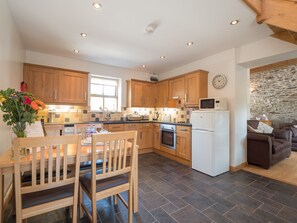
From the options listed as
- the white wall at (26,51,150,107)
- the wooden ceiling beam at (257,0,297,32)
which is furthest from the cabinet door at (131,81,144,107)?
→ the wooden ceiling beam at (257,0,297,32)

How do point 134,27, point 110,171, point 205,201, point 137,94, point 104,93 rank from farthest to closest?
point 137,94 → point 104,93 → point 134,27 → point 205,201 → point 110,171

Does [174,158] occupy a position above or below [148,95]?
below

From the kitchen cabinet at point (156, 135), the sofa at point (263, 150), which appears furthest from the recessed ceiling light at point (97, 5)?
the sofa at point (263, 150)

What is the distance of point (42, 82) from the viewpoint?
3.32m

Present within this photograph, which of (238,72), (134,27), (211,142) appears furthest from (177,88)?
(134,27)

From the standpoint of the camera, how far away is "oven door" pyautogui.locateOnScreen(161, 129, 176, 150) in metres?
3.76

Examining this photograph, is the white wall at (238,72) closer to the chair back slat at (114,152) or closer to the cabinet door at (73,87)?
the chair back slat at (114,152)

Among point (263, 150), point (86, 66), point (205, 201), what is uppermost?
point (86, 66)

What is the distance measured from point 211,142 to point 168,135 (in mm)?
1296

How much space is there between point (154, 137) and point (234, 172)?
218 centimetres

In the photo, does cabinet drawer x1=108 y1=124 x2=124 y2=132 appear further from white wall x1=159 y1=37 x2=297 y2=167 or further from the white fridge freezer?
white wall x1=159 y1=37 x2=297 y2=167

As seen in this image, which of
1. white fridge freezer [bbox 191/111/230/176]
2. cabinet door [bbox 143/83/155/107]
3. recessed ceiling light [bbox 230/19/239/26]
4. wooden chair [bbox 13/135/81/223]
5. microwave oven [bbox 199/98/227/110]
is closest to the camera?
wooden chair [bbox 13/135/81/223]

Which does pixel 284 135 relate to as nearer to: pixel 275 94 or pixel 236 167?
pixel 236 167

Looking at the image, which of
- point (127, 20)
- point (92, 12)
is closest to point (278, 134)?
point (127, 20)
